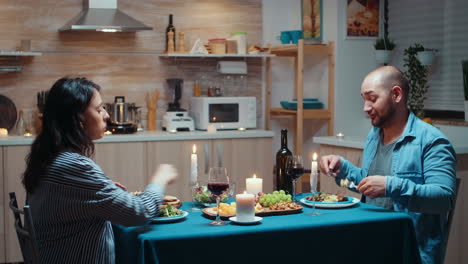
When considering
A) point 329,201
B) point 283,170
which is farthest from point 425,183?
point 283,170

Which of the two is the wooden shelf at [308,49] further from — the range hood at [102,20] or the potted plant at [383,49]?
the range hood at [102,20]

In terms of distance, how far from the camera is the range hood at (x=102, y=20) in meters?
5.07

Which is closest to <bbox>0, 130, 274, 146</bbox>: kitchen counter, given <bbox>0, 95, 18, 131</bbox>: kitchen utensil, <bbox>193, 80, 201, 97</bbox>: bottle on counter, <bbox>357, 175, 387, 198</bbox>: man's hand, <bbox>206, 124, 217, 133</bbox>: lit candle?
<bbox>206, 124, 217, 133</bbox>: lit candle

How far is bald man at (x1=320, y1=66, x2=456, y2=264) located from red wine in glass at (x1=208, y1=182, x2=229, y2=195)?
54 cm

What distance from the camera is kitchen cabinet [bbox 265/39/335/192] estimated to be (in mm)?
5586

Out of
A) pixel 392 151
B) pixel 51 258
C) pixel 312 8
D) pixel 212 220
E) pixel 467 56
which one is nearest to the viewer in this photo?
pixel 51 258

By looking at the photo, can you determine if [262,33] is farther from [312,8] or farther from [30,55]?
[30,55]

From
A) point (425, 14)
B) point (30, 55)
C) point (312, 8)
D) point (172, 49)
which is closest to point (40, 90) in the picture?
point (30, 55)

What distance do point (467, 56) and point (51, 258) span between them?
3932mm

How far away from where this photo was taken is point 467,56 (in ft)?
16.8

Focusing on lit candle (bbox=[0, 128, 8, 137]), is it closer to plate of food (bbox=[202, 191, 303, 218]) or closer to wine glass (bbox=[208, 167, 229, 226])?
plate of food (bbox=[202, 191, 303, 218])

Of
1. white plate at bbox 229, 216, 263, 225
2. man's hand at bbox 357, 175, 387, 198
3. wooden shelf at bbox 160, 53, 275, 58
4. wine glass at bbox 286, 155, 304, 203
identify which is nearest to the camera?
white plate at bbox 229, 216, 263, 225

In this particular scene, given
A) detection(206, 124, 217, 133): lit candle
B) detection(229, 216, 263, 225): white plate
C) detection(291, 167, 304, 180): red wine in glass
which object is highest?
detection(206, 124, 217, 133): lit candle

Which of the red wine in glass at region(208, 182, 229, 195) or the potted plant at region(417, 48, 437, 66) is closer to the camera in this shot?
the red wine in glass at region(208, 182, 229, 195)
